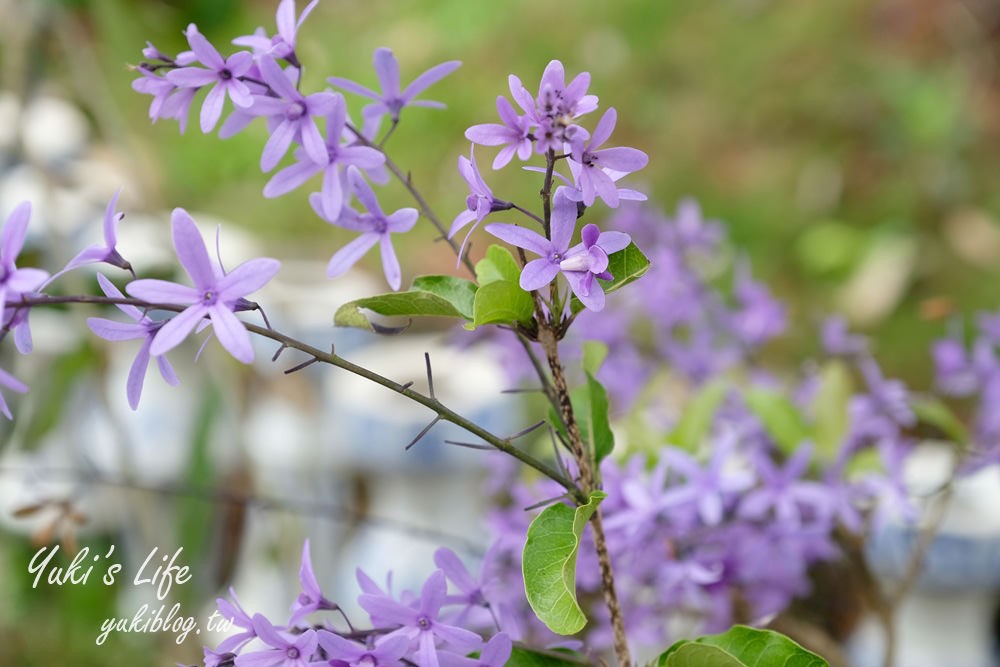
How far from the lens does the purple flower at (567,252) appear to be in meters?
0.33

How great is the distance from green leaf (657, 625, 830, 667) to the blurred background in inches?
7.9

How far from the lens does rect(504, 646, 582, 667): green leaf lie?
38 centimetres

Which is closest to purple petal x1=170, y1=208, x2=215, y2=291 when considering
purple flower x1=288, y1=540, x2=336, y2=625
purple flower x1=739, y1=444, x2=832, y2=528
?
purple flower x1=288, y1=540, x2=336, y2=625

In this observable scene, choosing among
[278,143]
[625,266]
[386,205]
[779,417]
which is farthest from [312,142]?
[386,205]

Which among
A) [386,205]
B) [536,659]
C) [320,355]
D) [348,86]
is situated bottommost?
[536,659]

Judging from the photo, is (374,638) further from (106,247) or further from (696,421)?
(696,421)

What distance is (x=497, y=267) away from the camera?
377mm

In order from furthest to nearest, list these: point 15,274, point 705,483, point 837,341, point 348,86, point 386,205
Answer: point 386,205, point 837,341, point 705,483, point 348,86, point 15,274

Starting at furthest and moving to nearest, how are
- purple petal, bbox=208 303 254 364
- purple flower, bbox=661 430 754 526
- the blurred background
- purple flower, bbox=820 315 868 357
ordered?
the blurred background < purple flower, bbox=820 315 868 357 < purple flower, bbox=661 430 754 526 < purple petal, bbox=208 303 254 364

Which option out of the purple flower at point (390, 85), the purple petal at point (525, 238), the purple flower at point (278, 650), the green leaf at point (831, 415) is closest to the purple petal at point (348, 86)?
the purple flower at point (390, 85)

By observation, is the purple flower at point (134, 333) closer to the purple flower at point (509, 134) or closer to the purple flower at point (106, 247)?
the purple flower at point (106, 247)

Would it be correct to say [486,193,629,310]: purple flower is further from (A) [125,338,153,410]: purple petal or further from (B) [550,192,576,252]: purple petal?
(A) [125,338,153,410]: purple petal

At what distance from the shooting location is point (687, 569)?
0.52 meters

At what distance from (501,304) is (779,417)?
304 millimetres
